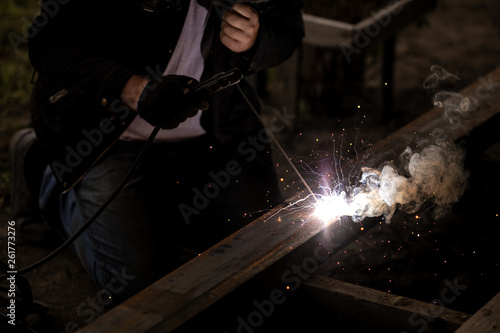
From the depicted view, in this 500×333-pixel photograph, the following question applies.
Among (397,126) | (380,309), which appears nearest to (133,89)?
(380,309)

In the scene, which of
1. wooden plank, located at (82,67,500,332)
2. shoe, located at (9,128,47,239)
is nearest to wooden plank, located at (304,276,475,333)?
wooden plank, located at (82,67,500,332)

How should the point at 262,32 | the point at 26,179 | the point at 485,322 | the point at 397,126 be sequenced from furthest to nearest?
1. the point at 397,126
2. the point at 26,179
3. the point at 262,32
4. the point at 485,322

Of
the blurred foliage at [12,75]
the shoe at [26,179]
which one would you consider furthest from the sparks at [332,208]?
the blurred foliage at [12,75]

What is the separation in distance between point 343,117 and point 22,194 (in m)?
2.69

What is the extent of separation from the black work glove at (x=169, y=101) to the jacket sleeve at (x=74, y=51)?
34cm

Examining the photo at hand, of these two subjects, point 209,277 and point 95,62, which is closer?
point 209,277

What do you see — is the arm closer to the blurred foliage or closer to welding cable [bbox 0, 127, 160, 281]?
welding cable [bbox 0, 127, 160, 281]

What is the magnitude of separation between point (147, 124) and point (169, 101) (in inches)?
25.2

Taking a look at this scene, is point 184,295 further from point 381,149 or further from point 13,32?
point 13,32

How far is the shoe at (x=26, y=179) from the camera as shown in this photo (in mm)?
3305

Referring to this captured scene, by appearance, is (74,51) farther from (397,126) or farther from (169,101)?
(397,126)

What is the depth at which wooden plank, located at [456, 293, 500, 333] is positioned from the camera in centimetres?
174

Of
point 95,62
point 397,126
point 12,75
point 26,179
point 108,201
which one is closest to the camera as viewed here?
point 108,201

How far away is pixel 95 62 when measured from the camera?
252cm
